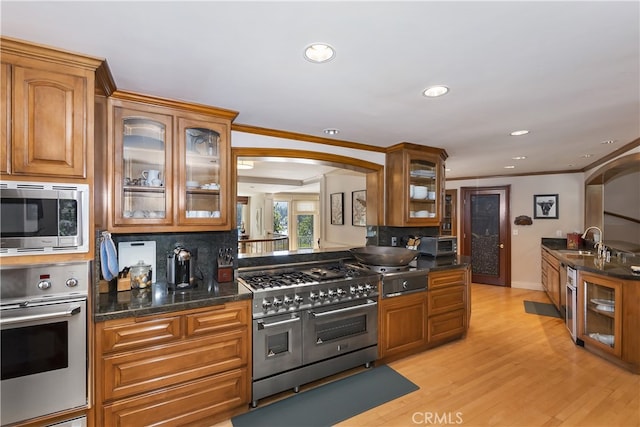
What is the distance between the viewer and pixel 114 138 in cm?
208

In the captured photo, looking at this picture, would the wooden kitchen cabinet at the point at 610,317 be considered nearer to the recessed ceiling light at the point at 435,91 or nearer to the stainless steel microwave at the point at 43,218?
the recessed ceiling light at the point at 435,91

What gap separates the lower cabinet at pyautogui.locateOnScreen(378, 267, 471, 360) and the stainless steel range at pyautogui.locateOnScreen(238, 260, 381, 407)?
173 millimetres

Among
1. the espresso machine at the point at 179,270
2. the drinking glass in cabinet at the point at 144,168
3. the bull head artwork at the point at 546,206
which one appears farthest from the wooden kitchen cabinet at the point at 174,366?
the bull head artwork at the point at 546,206

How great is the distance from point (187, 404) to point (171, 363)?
12.4 inches

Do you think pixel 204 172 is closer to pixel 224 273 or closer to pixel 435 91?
pixel 224 273

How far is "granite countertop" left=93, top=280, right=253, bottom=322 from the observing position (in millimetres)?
1810

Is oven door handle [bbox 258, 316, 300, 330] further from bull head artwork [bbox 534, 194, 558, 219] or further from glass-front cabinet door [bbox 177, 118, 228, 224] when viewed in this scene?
bull head artwork [bbox 534, 194, 558, 219]

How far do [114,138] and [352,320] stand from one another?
241 centimetres

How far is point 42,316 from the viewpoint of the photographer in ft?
4.92

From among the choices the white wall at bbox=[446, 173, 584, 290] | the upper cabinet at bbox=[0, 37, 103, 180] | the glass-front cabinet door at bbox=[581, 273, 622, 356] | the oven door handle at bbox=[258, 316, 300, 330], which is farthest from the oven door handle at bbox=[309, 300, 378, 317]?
the white wall at bbox=[446, 173, 584, 290]

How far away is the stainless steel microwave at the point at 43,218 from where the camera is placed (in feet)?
4.74

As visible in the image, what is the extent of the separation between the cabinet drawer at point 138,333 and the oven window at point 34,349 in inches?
7.9

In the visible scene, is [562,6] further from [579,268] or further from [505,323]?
[505,323]

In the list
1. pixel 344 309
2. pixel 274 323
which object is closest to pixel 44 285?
pixel 274 323
